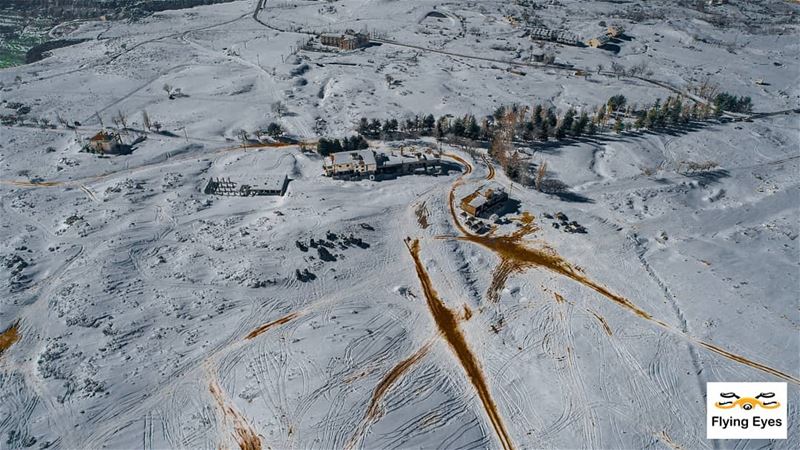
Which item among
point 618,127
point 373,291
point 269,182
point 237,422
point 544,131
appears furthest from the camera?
point 618,127

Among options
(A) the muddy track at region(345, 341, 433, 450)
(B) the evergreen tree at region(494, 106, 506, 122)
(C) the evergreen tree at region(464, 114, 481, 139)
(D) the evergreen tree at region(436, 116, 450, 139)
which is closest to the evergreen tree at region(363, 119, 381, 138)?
(D) the evergreen tree at region(436, 116, 450, 139)

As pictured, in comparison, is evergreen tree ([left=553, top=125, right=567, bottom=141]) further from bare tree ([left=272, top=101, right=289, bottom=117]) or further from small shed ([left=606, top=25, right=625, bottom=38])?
small shed ([left=606, top=25, right=625, bottom=38])

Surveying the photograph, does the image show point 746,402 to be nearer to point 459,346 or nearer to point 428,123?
point 459,346

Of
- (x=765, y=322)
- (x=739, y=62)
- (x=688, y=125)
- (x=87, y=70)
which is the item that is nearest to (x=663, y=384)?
(x=765, y=322)

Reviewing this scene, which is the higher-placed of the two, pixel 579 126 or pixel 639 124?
pixel 579 126

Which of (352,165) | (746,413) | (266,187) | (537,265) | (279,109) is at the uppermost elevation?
(279,109)

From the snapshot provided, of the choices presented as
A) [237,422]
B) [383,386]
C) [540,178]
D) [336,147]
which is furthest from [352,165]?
[237,422]

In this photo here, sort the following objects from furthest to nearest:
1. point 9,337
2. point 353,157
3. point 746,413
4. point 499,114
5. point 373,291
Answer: point 499,114 → point 353,157 → point 373,291 → point 9,337 → point 746,413

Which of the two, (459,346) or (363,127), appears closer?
(459,346)
